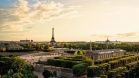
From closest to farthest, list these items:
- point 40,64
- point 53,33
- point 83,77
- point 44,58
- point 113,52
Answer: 1. point 83,77
2. point 40,64
3. point 44,58
4. point 113,52
5. point 53,33

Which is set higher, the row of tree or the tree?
the row of tree

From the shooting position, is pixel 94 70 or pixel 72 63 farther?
pixel 72 63

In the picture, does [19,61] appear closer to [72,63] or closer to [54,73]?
[54,73]

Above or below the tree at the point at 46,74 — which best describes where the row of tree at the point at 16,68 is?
above

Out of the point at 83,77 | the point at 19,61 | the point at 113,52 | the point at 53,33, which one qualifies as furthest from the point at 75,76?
the point at 53,33

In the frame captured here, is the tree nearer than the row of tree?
No

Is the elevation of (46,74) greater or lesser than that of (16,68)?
lesser

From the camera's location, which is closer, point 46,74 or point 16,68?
point 16,68

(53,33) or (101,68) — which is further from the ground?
(53,33)

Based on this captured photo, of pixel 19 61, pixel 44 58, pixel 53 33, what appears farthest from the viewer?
pixel 53 33

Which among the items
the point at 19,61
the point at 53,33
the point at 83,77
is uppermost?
the point at 53,33

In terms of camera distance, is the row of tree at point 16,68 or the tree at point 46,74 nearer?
the row of tree at point 16,68
